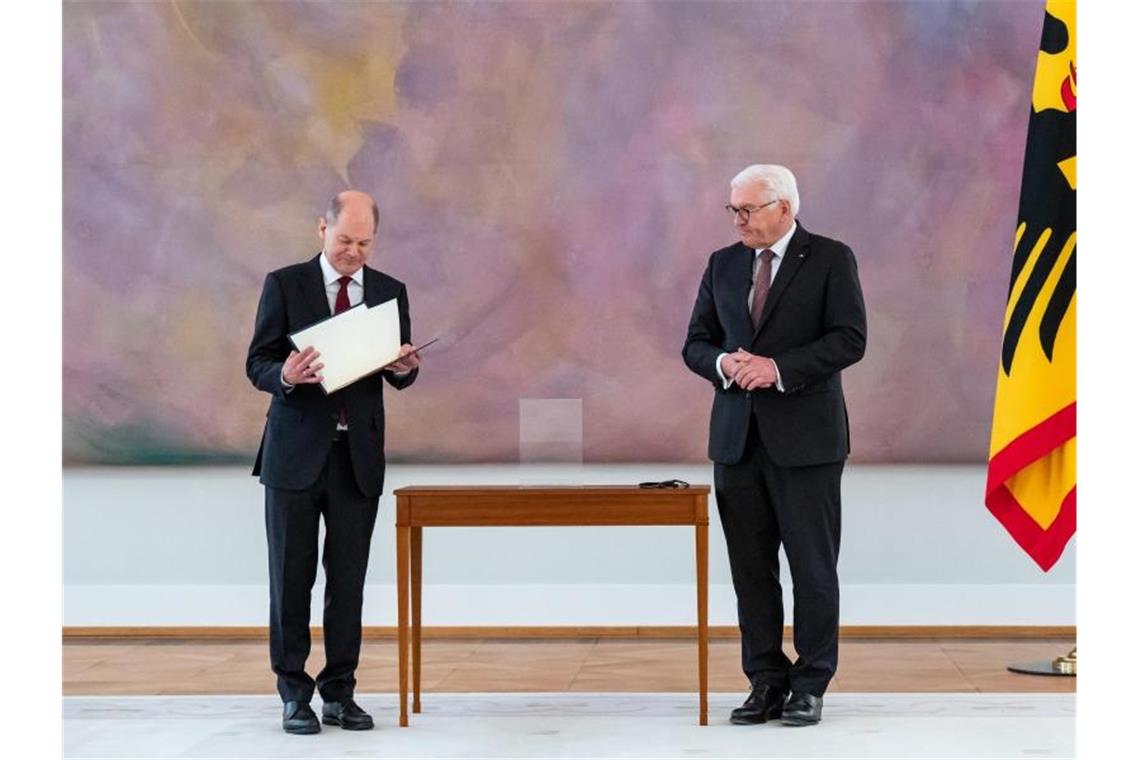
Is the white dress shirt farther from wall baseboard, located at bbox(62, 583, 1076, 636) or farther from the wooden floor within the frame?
wall baseboard, located at bbox(62, 583, 1076, 636)

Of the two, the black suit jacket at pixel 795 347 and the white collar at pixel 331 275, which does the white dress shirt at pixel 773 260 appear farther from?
the white collar at pixel 331 275

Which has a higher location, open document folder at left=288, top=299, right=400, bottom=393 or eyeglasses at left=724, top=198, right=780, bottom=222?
eyeglasses at left=724, top=198, right=780, bottom=222

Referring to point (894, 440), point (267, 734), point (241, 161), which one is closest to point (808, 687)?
point (267, 734)

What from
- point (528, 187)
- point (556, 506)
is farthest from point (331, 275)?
point (528, 187)

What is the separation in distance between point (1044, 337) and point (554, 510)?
2006 millimetres

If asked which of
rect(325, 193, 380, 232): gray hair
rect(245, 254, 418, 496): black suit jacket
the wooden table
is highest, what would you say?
rect(325, 193, 380, 232): gray hair

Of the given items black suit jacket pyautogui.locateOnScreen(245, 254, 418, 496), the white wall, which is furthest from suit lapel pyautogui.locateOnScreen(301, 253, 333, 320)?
the white wall

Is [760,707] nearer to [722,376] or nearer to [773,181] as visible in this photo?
[722,376]

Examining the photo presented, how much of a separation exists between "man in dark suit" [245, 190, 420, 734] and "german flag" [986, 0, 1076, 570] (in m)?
2.21

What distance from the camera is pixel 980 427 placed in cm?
650

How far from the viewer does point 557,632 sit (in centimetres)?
654

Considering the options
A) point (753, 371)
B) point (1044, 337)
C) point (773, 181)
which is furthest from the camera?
point (1044, 337)

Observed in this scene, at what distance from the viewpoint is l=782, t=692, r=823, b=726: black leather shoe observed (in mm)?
4289

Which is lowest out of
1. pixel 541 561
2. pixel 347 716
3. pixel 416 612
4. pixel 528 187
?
pixel 347 716
